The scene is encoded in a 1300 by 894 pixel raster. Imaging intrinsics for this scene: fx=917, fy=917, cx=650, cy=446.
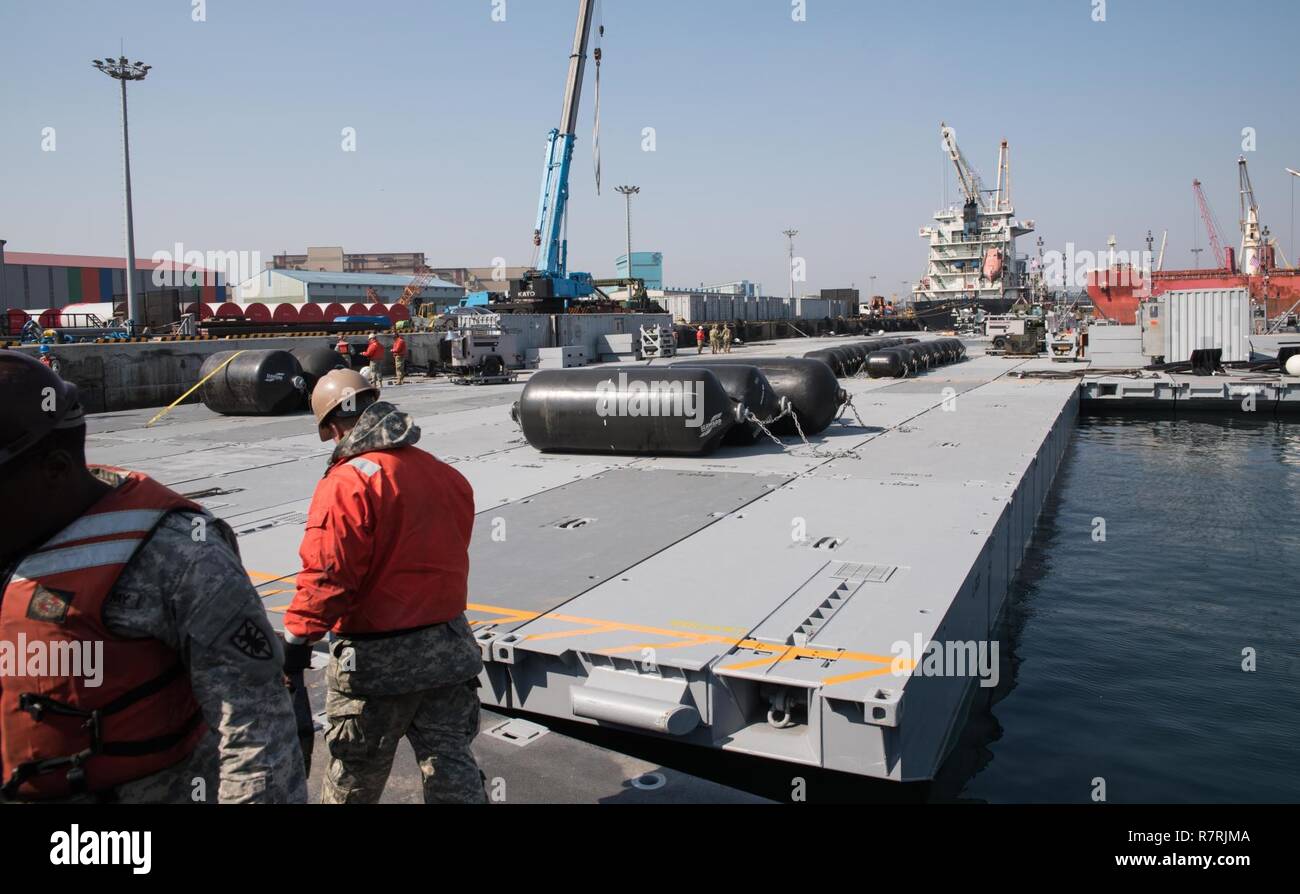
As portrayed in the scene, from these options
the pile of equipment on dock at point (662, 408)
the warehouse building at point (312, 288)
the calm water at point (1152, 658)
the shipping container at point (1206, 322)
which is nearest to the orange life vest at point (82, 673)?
the calm water at point (1152, 658)

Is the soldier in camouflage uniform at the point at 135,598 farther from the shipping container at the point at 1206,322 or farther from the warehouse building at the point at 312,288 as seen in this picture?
the warehouse building at the point at 312,288

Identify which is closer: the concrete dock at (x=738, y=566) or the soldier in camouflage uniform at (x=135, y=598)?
the soldier in camouflage uniform at (x=135, y=598)

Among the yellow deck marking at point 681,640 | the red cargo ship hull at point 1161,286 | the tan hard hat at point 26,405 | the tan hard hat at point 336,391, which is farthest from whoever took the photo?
the red cargo ship hull at point 1161,286

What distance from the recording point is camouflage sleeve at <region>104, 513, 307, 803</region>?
7.51ft

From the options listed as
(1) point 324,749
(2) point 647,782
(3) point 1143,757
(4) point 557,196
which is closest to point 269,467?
(1) point 324,749

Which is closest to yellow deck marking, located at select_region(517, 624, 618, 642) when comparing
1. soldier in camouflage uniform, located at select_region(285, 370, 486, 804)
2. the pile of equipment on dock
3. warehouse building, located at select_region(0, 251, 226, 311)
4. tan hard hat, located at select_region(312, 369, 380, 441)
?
soldier in camouflage uniform, located at select_region(285, 370, 486, 804)

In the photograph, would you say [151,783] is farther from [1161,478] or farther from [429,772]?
[1161,478]

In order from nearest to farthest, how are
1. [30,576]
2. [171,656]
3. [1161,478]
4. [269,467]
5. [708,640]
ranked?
[30,576], [171,656], [708,640], [269,467], [1161,478]

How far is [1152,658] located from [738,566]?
13.5 ft

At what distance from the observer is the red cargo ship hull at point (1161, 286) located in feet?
185

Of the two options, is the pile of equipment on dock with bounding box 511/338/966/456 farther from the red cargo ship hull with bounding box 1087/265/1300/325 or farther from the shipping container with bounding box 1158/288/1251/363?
the red cargo ship hull with bounding box 1087/265/1300/325

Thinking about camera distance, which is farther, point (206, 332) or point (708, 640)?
point (206, 332)

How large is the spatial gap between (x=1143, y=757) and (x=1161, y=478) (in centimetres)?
1200
